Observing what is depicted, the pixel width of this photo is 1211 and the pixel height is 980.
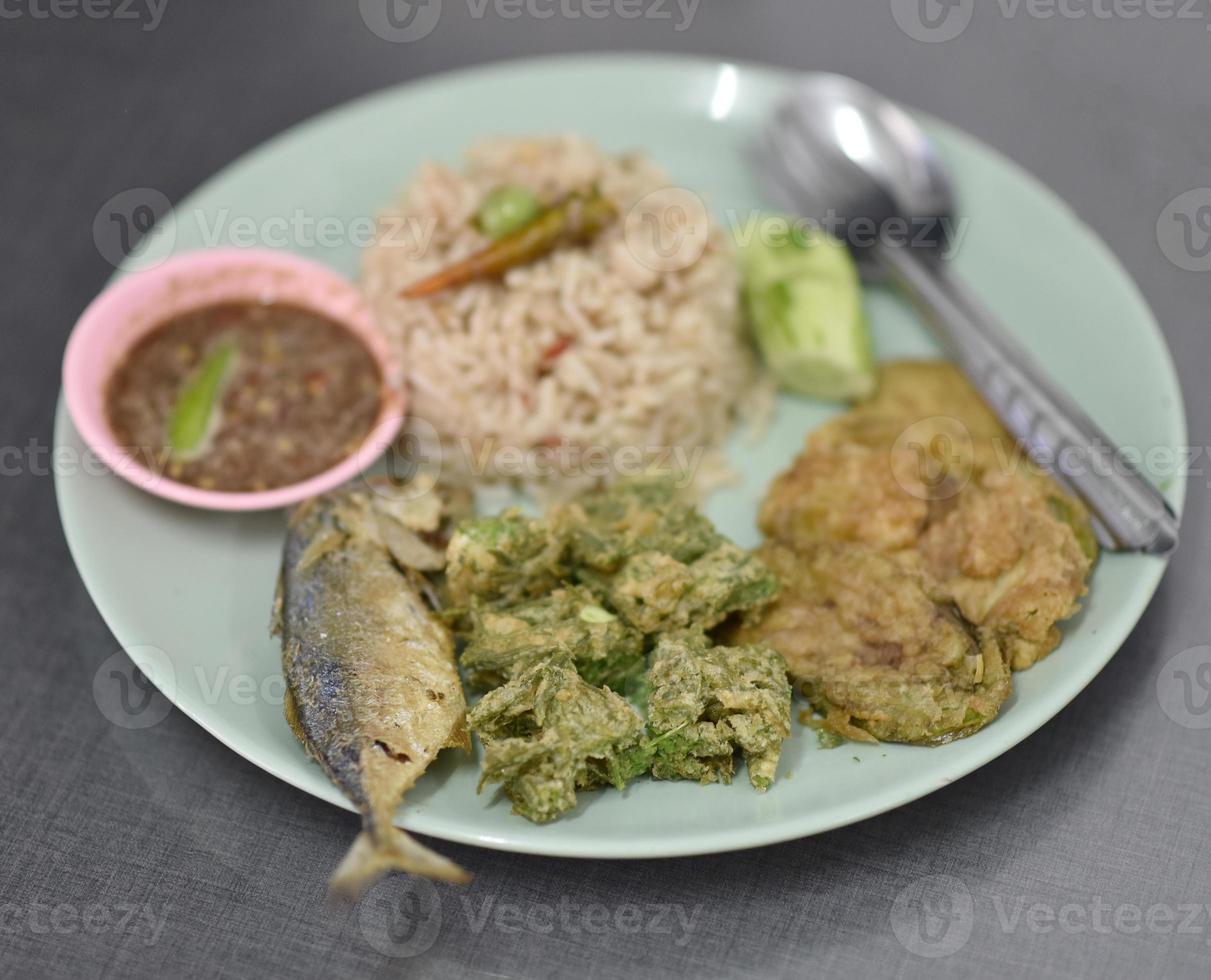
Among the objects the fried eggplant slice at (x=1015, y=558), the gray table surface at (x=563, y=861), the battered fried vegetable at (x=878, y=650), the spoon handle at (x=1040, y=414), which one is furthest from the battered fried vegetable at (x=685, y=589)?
the spoon handle at (x=1040, y=414)

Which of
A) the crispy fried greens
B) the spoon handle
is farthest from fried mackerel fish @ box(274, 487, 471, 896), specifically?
the spoon handle

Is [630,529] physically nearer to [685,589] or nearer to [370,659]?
[685,589]

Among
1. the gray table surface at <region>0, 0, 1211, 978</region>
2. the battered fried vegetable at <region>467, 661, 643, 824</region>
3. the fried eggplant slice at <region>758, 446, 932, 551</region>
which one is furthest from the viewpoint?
the fried eggplant slice at <region>758, 446, 932, 551</region>

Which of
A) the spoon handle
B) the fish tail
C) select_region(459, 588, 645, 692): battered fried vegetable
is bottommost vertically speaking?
the fish tail

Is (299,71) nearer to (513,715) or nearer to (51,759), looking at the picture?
(51,759)

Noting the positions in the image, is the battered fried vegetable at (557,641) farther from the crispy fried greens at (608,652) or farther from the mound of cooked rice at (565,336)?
the mound of cooked rice at (565,336)

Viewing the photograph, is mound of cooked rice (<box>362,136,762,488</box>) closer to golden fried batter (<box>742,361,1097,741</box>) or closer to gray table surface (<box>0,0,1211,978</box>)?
golden fried batter (<box>742,361,1097,741</box>)

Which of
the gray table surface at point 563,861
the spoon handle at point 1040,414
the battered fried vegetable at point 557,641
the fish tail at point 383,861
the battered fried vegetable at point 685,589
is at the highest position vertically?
the spoon handle at point 1040,414

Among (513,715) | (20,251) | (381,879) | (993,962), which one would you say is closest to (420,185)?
(20,251)
